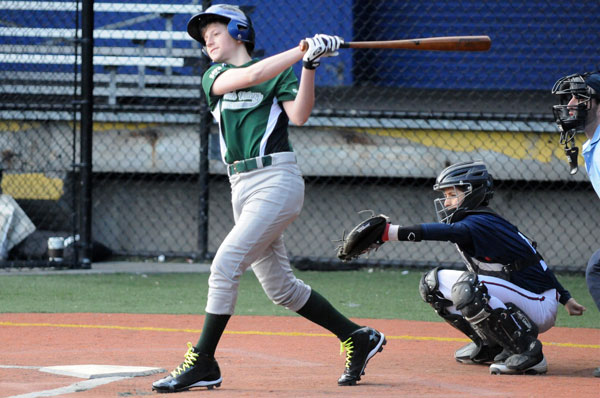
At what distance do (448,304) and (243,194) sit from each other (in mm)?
1262

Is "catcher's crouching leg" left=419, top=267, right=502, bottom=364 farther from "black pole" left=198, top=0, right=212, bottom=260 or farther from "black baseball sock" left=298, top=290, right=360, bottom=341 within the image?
"black pole" left=198, top=0, right=212, bottom=260

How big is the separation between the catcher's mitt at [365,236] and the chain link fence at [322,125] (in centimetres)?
495

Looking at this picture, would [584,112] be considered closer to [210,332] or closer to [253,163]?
[253,163]

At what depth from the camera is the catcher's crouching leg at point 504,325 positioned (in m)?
4.52

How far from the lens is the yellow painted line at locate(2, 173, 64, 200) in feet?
32.9

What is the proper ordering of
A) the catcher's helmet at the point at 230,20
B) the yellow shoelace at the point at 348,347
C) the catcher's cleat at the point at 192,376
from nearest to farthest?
the catcher's cleat at the point at 192,376 < the catcher's helmet at the point at 230,20 < the yellow shoelace at the point at 348,347

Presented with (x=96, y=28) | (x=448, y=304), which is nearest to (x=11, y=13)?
(x=96, y=28)

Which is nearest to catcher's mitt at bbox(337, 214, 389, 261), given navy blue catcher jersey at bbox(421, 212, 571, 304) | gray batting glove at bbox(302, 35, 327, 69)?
navy blue catcher jersey at bbox(421, 212, 571, 304)

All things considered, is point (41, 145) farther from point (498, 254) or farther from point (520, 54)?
point (498, 254)

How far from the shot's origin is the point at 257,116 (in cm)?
422

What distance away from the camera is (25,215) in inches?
374

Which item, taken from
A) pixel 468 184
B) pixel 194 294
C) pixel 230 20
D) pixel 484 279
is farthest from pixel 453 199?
pixel 194 294

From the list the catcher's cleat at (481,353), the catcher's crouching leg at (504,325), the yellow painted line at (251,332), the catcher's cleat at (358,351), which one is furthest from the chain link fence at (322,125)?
the catcher's cleat at (358,351)

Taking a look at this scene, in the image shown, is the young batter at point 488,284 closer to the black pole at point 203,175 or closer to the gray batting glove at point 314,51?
the gray batting glove at point 314,51
